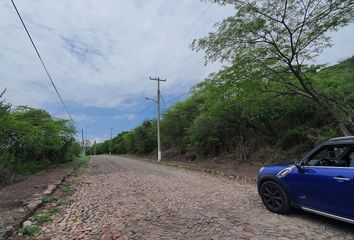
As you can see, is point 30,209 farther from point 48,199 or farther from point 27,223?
point 48,199

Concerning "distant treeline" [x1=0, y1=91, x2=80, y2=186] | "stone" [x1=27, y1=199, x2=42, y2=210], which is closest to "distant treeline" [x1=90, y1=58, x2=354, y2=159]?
"stone" [x1=27, y1=199, x2=42, y2=210]

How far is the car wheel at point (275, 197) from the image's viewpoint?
5.70 meters

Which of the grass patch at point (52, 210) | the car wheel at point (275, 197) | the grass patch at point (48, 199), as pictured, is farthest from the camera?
the grass patch at point (48, 199)

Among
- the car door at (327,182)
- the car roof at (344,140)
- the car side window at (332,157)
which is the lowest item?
the car door at (327,182)

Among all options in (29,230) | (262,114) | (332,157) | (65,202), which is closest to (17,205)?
(65,202)

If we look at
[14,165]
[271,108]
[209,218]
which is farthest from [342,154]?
A: [14,165]

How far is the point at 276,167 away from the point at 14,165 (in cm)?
1403

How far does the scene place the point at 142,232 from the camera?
495 cm

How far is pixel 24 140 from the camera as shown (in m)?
16.0

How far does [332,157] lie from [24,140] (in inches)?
627

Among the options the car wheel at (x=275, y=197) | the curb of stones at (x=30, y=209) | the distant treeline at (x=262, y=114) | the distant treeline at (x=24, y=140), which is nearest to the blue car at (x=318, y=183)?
the car wheel at (x=275, y=197)

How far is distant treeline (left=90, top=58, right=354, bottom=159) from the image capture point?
10734 millimetres

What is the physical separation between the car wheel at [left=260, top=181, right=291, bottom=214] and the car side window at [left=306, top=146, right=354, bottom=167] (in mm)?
849

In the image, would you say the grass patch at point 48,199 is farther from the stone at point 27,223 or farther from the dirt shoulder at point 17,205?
the stone at point 27,223
